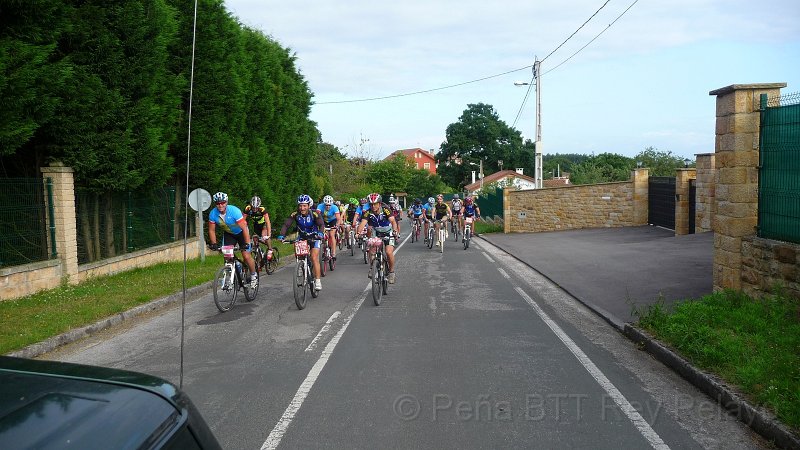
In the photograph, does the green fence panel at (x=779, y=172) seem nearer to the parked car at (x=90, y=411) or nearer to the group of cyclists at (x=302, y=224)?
the group of cyclists at (x=302, y=224)

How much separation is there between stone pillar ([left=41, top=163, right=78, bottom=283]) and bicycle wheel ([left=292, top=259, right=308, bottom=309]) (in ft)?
15.7

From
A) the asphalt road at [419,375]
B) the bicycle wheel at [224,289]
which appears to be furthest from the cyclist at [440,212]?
the bicycle wheel at [224,289]

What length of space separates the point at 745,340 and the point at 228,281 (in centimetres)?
741

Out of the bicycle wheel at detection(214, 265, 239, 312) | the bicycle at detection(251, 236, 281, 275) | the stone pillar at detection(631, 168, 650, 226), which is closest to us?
the bicycle wheel at detection(214, 265, 239, 312)

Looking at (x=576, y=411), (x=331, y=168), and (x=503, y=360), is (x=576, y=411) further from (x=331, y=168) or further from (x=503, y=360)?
(x=331, y=168)

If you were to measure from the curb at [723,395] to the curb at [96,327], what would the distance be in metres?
6.74

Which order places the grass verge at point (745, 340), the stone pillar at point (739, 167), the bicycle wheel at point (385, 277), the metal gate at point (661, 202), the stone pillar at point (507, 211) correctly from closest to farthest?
the grass verge at point (745, 340), the stone pillar at point (739, 167), the bicycle wheel at point (385, 277), the metal gate at point (661, 202), the stone pillar at point (507, 211)

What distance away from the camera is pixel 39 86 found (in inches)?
405

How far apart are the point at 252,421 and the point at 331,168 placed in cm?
4839

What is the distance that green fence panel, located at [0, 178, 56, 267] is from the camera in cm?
1060

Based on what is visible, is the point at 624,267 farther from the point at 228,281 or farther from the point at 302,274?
the point at 228,281

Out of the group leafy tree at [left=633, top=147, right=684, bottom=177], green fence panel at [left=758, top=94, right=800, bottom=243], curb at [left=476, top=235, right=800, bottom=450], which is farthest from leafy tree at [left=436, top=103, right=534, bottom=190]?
curb at [left=476, top=235, right=800, bottom=450]

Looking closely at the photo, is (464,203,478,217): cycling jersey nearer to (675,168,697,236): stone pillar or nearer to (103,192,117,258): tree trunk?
(675,168,697,236): stone pillar

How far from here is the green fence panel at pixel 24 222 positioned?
10602mm
